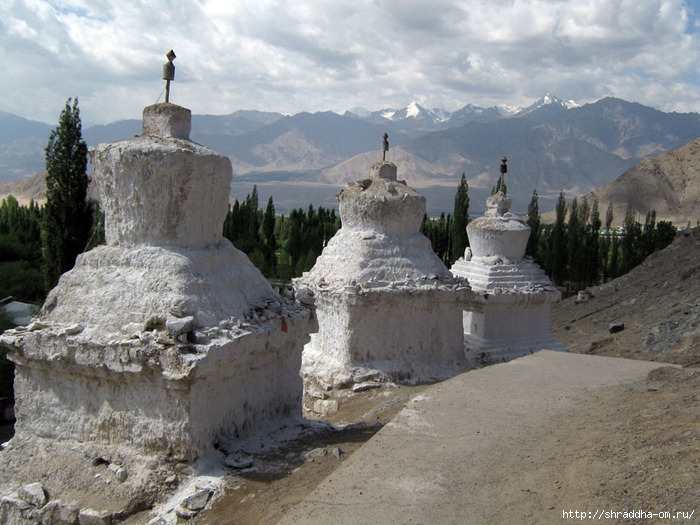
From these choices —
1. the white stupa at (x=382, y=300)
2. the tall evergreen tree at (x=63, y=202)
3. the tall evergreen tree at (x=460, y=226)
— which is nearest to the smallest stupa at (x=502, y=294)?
the white stupa at (x=382, y=300)

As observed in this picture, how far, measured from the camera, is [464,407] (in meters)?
8.04

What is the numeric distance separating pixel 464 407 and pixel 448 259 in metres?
31.1

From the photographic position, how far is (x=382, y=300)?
1188cm

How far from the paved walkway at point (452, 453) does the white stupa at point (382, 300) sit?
2.45m

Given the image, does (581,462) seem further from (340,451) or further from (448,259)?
(448,259)

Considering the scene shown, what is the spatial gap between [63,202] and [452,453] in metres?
15.2

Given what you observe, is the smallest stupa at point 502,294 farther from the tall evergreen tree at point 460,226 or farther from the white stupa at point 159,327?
the tall evergreen tree at point 460,226

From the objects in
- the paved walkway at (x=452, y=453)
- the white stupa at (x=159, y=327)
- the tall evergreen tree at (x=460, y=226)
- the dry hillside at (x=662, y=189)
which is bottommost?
the paved walkway at (x=452, y=453)

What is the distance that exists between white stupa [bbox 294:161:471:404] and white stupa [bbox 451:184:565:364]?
169 cm

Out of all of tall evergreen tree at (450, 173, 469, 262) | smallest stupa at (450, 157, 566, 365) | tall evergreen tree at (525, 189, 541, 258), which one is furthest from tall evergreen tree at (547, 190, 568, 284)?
smallest stupa at (450, 157, 566, 365)

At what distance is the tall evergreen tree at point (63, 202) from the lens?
1812 centimetres

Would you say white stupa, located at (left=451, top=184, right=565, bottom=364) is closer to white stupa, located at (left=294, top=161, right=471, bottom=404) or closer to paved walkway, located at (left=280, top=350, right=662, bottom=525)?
white stupa, located at (left=294, top=161, right=471, bottom=404)

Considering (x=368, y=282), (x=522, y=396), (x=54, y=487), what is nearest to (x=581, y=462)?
(x=522, y=396)

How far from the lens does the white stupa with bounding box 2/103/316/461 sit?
21.1 feet
